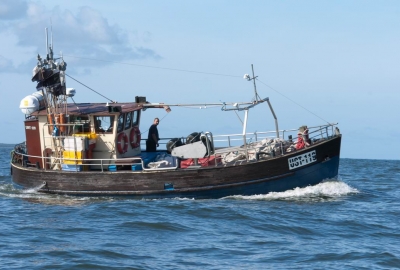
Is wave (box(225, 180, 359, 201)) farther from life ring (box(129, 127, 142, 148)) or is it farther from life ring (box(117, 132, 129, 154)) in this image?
life ring (box(129, 127, 142, 148))

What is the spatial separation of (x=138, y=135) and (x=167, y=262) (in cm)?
1035

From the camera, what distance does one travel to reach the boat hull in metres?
20.3

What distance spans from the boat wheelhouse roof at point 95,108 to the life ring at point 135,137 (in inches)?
33.7

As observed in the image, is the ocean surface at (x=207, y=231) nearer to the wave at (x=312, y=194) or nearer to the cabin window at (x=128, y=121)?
the wave at (x=312, y=194)

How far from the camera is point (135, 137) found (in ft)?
76.2

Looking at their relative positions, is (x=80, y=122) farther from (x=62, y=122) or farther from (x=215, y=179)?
(x=215, y=179)

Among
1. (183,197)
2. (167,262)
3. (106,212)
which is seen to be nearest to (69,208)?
(106,212)

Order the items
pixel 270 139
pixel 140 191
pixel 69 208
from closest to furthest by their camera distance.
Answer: pixel 69 208, pixel 140 191, pixel 270 139

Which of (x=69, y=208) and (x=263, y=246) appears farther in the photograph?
(x=69, y=208)

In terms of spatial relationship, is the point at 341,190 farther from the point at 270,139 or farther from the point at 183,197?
the point at 183,197

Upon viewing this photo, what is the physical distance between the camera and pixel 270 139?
2230 cm

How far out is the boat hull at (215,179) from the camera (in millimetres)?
20328

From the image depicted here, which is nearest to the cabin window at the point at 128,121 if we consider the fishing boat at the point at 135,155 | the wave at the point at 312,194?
the fishing boat at the point at 135,155

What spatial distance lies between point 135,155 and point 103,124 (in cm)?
174
